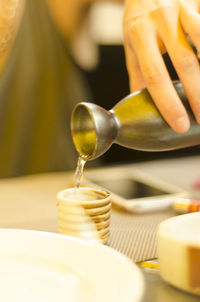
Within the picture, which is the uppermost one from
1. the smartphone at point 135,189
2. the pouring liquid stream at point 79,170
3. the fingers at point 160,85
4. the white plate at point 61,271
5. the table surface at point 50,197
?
the fingers at point 160,85

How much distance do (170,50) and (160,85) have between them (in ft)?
0.28

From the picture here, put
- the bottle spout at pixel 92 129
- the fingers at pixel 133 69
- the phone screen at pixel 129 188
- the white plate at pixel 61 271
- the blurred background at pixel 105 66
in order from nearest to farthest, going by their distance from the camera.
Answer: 1. the white plate at pixel 61 271
2. the bottle spout at pixel 92 129
3. the fingers at pixel 133 69
4. the phone screen at pixel 129 188
5. the blurred background at pixel 105 66

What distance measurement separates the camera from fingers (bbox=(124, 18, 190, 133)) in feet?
2.71

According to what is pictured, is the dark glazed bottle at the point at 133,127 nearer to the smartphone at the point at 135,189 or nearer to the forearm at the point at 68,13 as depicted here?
the smartphone at the point at 135,189

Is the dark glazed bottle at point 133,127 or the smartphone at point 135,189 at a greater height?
the dark glazed bottle at point 133,127

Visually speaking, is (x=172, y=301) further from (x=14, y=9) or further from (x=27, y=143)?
(x=27, y=143)

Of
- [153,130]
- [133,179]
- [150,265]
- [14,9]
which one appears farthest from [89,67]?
[150,265]

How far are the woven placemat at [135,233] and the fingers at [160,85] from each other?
0.78 ft

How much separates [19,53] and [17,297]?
5.86 feet

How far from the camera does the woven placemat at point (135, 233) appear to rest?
0.82 metres

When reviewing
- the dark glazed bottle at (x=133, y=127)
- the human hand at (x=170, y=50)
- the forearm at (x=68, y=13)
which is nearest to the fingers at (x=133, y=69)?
the human hand at (x=170, y=50)

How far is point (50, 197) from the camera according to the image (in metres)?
1.25

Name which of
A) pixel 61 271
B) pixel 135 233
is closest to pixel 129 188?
pixel 135 233

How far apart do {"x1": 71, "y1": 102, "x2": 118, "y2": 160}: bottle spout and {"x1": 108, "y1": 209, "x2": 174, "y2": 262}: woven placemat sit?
191mm
